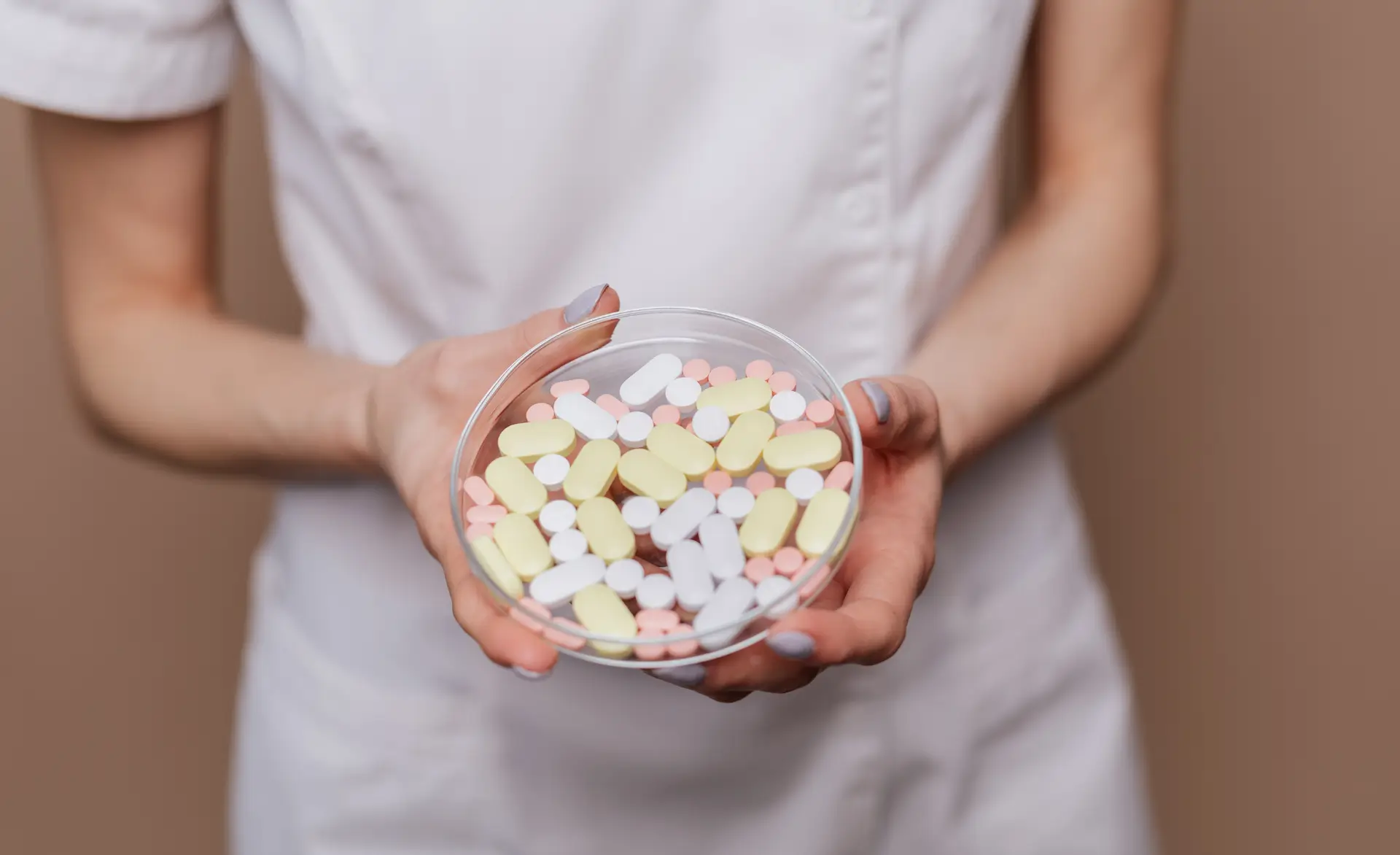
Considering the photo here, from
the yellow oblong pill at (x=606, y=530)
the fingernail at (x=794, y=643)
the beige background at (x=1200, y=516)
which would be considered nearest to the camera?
the fingernail at (x=794, y=643)

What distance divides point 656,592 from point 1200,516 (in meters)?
0.86

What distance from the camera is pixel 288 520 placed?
0.73m

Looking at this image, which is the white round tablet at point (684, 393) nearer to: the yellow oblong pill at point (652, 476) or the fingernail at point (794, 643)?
the yellow oblong pill at point (652, 476)

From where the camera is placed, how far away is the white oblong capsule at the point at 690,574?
21.2 inches

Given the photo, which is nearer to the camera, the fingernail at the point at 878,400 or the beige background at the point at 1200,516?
the fingernail at the point at 878,400

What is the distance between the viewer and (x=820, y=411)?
1.92ft

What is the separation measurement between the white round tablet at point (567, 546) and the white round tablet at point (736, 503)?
0.07m

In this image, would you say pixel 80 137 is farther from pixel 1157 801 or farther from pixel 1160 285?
pixel 1157 801

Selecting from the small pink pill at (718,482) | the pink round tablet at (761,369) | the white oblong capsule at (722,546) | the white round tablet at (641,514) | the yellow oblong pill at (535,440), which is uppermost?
the pink round tablet at (761,369)

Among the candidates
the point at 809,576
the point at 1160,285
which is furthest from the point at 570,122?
the point at 1160,285

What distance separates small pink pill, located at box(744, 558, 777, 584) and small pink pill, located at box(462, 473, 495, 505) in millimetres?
122

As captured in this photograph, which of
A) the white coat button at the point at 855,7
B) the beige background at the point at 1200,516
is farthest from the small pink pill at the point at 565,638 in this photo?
the beige background at the point at 1200,516

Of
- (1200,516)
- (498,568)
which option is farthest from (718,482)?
(1200,516)

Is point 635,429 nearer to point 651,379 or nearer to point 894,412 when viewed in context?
point 651,379
